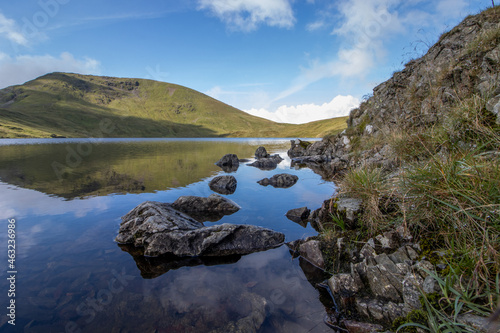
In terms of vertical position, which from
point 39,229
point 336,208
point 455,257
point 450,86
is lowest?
point 39,229

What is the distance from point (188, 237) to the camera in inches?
274

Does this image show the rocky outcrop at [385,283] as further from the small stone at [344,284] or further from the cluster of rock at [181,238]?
the cluster of rock at [181,238]

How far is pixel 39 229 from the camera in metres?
8.52

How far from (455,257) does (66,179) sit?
26278 millimetres

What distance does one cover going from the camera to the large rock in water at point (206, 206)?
11.0m

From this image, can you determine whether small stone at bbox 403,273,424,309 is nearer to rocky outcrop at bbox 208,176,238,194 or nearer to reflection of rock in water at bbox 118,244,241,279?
reflection of rock in water at bbox 118,244,241,279

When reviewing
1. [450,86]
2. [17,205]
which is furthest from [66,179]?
[450,86]

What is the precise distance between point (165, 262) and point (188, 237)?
1067 mm

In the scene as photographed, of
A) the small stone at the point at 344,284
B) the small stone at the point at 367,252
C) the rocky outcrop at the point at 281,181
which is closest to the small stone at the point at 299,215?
the small stone at the point at 367,252

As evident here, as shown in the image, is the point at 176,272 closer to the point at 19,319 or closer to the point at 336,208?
the point at 19,319

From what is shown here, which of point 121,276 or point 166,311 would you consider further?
point 121,276

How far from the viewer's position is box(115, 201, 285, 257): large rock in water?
22.1 ft

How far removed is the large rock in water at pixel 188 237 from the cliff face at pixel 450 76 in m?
7.57

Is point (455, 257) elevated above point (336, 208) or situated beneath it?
elevated above
